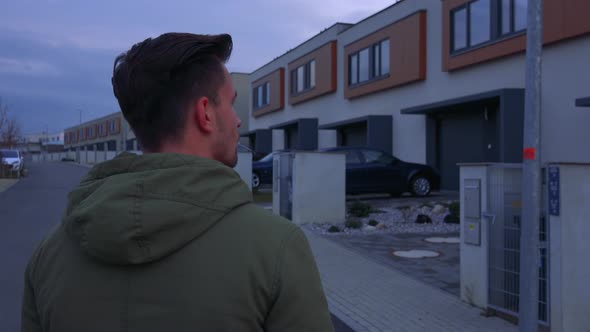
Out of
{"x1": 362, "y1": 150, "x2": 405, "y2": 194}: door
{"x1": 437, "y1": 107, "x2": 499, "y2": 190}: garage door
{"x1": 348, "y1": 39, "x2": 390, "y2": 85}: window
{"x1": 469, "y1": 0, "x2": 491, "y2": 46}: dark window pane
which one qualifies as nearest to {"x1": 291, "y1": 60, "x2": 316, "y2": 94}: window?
{"x1": 348, "y1": 39, "x2": 390, "y2": 85}: window

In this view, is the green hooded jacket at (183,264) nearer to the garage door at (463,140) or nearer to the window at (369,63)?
the garage door at (463,140)

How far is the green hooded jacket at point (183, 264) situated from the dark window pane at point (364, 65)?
975 inches

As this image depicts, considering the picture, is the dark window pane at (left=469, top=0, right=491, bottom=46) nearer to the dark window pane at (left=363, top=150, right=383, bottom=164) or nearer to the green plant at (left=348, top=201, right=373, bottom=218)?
the dark window pane at (left=363, top=150, right=383, bottom=164)

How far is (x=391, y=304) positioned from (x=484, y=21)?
13300 millimetres

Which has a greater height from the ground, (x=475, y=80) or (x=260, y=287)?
(x=475, y=80)

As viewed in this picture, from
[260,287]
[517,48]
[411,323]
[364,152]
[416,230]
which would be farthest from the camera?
[364,152]

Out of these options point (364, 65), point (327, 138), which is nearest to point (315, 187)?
point (364, 65)

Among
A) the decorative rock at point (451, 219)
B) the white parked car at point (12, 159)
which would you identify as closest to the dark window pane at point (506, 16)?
the decorative rock at point (451, 219)

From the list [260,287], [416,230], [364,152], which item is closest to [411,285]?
[416,230]

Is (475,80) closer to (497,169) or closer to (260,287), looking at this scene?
(497,169)

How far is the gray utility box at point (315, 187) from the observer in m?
13.6

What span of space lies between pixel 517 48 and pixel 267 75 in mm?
23981

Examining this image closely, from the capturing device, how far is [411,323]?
6.02m

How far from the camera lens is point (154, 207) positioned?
1225 millimetres
